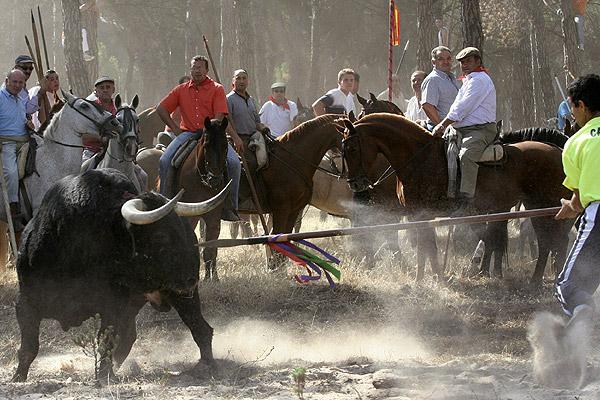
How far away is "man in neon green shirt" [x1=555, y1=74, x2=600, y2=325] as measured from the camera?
6.70 metres

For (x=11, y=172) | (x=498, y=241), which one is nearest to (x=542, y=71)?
(x=498, y=241)

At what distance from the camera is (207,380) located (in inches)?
309

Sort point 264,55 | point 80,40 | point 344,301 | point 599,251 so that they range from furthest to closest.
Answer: point 264,55 → point 80,40 → point 344,301 → point 599,251

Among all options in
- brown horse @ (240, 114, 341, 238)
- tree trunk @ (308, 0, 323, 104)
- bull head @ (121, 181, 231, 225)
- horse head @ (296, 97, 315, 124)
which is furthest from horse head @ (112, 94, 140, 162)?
tree trunk @ (308, 0, 323, 104)

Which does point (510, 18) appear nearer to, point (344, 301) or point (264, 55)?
point (264, 55)

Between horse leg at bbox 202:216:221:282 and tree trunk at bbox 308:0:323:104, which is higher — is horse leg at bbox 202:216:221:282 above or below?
below

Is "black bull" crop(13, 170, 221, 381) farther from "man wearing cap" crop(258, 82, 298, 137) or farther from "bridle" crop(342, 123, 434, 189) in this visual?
"man wearing cap" crop(258, 82, 298, 137)

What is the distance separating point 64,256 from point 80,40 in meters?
11.9

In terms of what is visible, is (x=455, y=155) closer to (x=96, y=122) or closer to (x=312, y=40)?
(x=96, y=122)

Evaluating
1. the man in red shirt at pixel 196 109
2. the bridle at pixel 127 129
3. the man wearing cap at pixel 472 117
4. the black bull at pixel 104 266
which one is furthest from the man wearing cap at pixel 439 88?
the black bull at pixel 104 266

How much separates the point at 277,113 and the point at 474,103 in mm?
5045

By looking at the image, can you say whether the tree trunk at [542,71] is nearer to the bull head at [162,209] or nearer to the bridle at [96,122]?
the bridle at [96,122]

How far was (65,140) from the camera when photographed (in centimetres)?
1173

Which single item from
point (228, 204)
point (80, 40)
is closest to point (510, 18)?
point (80, 40)
